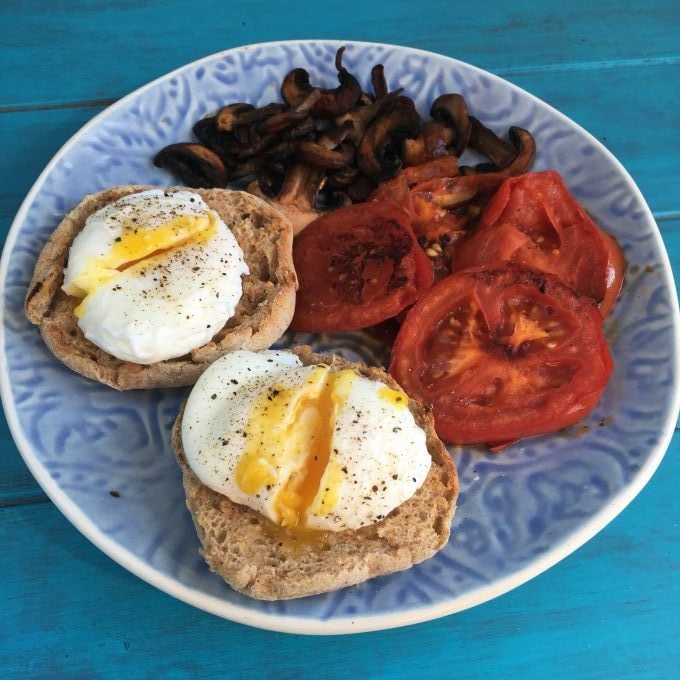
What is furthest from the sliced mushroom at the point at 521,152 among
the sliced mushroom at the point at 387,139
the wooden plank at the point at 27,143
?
the wooden plank at the point at 27,143

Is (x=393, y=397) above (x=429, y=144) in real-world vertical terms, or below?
below

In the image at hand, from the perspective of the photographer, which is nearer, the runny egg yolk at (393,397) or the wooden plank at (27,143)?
the runny egg yolk at (393,397)

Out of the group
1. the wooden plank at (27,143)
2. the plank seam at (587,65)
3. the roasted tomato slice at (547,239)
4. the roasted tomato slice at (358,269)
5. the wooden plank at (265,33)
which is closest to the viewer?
the roasted tomato slice at (358,269)

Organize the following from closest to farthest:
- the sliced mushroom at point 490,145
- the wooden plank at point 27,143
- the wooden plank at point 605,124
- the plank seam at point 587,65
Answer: the sliced mushroom at point 490,145, the wooden plank at point 27,143, the wooden plank at point 605,124, the plank seam at point 587,65

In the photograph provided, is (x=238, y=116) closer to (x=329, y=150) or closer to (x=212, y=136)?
(x=212, y=136)

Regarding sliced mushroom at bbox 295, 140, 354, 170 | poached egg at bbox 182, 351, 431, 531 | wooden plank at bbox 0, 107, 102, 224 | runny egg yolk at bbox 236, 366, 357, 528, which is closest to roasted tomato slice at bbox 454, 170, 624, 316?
sliced mushroom at bbox 295, 140, 354, 170

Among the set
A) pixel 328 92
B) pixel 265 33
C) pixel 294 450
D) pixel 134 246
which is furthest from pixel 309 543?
pixel 265 33

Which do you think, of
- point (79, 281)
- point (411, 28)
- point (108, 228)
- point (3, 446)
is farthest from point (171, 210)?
point (411, 28)

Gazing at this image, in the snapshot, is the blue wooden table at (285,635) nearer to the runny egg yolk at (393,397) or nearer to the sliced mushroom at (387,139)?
the runny egg yolk at (393,397)
